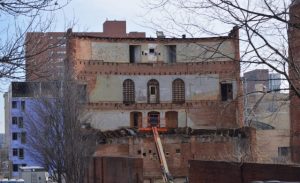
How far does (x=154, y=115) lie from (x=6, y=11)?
167 ft

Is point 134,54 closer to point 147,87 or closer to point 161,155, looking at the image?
point 147,87

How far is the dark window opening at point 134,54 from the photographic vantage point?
60.4 metres

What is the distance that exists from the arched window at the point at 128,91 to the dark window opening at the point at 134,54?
2.23m

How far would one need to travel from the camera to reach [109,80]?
59156mm

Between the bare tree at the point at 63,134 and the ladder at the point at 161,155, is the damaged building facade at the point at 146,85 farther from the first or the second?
the bare tree at the point at 63,134

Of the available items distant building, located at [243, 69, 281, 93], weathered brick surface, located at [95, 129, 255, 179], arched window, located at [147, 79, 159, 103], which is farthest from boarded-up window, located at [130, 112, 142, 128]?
distant building, located at [243, 69, 281, 93]

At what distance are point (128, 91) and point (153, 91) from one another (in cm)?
262

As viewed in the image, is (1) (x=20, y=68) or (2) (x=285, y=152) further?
(2) (x=285, y=152)

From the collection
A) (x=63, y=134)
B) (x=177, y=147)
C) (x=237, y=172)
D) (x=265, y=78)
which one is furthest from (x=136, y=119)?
(x=265, y=78)

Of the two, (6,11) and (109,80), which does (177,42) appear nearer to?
(109,80)

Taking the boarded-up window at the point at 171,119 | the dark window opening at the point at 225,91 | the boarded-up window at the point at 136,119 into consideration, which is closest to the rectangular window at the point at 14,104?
the boarded-up window at the point at 136,119

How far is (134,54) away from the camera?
60656 mm

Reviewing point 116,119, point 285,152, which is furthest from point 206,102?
point 285,152

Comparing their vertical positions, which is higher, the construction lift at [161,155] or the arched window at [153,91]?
the arched window at [153,91]
